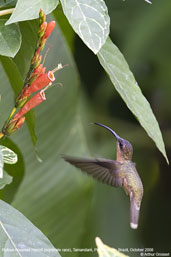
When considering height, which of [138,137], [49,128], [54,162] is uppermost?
[49,128]

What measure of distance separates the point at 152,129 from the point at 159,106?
5.93ft

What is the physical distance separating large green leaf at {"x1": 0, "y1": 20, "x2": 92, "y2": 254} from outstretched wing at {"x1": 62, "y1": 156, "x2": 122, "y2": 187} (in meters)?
0.73

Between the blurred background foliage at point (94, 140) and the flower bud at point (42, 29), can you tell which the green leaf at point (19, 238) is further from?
the blurred background foliage at point (94, 140)

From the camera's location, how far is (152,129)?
39.2 inches

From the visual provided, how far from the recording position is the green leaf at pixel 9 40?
922 millimetres

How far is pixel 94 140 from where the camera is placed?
8.80ft

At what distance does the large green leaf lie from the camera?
203 cm

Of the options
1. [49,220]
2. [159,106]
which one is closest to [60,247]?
[49,220]

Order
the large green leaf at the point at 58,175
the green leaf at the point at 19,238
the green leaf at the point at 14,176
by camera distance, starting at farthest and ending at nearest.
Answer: the large green leaf at the point at 58,175 → the green leaf at the point at 14,176 → the green leaf at the point at 19,238

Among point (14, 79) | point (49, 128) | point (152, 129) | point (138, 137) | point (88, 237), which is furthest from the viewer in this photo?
point (138, 137)

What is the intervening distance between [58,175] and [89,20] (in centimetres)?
129

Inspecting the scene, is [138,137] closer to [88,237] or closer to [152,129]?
[88,237]

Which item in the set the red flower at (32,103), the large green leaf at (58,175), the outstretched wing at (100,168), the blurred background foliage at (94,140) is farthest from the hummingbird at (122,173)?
the large green leaf at (58,175)

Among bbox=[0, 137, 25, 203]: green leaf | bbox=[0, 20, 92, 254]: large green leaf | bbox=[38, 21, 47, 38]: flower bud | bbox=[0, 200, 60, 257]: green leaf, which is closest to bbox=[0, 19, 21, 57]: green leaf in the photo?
bbox=[38, 21, 47, 38]: flower bud
